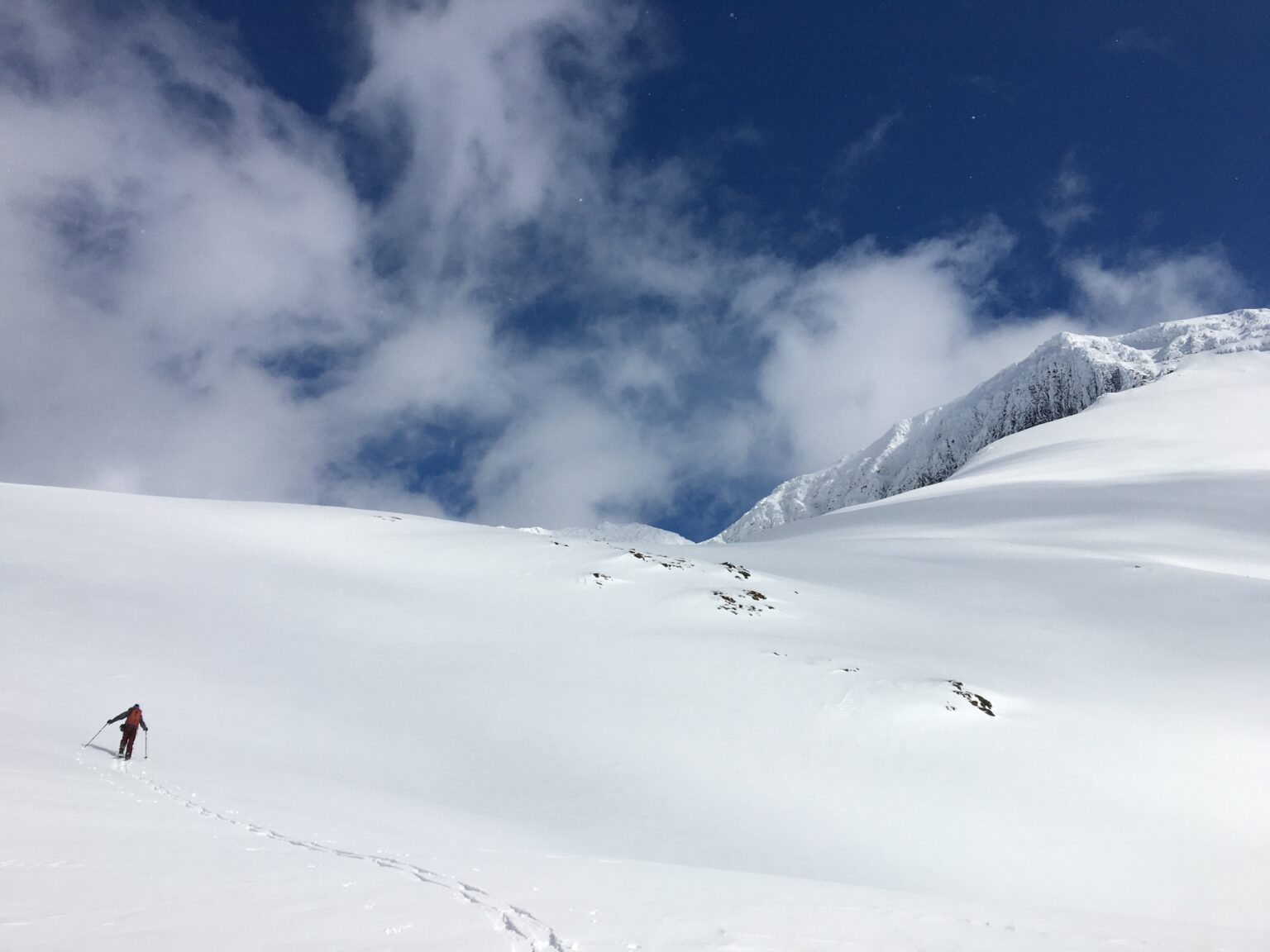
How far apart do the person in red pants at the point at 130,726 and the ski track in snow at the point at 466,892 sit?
9.01ft

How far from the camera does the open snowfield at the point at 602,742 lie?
20.5 feet

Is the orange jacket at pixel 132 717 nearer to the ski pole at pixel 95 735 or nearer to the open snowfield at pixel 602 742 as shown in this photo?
the ski pole at pixel 95 735

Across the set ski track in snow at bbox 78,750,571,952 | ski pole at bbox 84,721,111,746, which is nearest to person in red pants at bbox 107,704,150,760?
ski pole at bbox 84,721,111,746

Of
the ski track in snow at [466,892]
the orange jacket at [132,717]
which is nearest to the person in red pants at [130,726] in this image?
the orange jacket at [132,717]

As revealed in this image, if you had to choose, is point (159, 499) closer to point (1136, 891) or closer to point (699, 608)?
point (699, 608)

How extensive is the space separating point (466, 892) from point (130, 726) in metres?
8.56

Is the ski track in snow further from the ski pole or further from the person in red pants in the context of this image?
the ski pole

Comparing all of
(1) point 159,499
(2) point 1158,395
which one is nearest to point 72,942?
(1) point 159,499

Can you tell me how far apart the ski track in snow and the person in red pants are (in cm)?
275

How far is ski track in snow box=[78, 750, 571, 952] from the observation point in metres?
5.54

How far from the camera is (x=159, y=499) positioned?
29.8 metres

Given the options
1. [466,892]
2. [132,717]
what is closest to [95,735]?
[132,717]

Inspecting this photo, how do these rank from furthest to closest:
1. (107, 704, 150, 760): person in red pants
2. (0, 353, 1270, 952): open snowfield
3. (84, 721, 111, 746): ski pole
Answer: (84, 721, 111, 746): ski pole, (107, 704, 150, 760): person in red pants, (0, 353, 1270, 952): open snowfield

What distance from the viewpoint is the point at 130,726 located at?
1177cm
